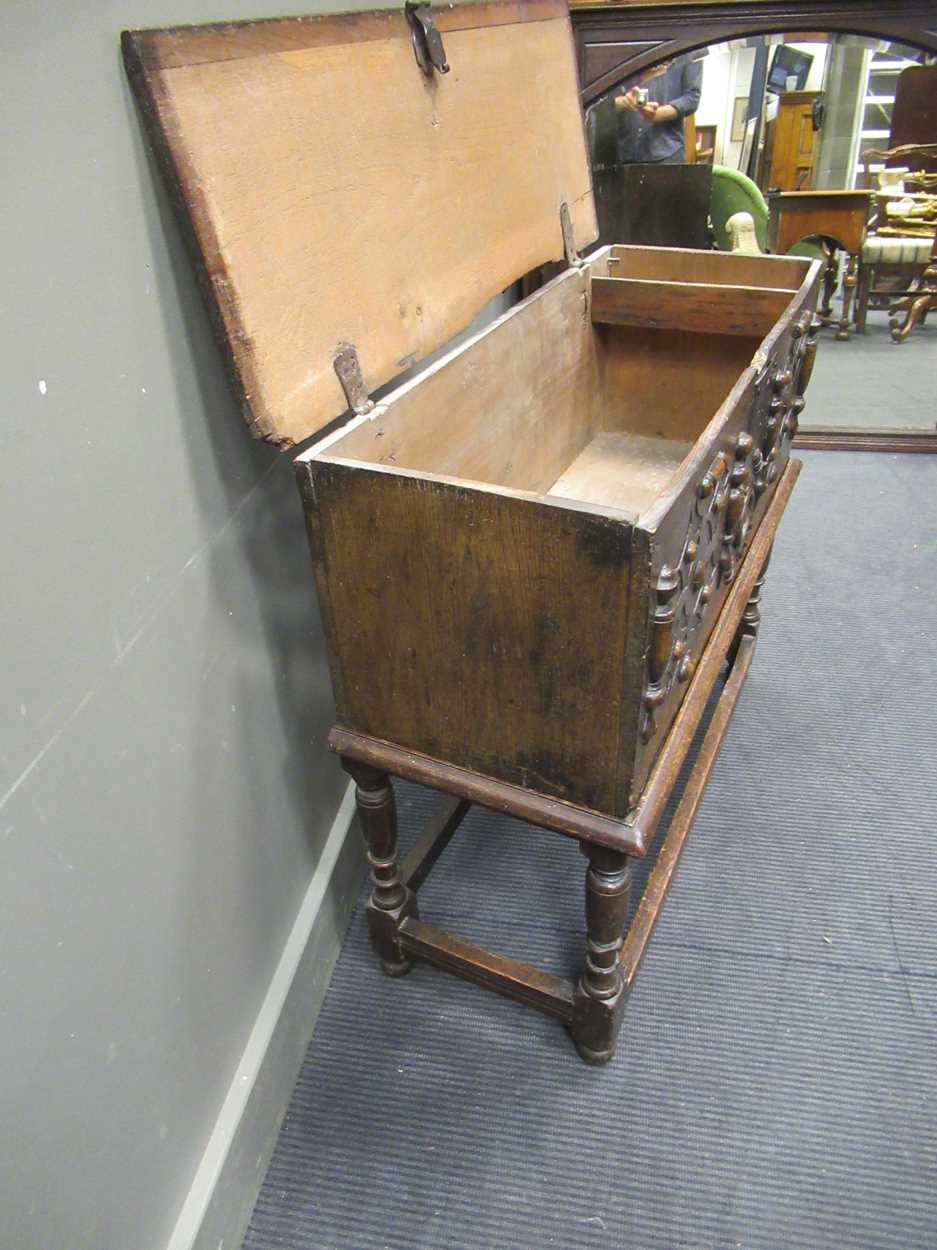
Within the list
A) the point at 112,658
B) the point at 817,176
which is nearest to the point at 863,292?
the point at 817,176

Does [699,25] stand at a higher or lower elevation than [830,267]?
higher

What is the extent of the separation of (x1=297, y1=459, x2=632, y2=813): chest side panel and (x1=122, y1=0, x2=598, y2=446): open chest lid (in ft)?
0.55

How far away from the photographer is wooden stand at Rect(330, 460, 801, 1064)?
1.07 metres

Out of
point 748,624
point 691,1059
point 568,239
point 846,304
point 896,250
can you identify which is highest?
point 568,239

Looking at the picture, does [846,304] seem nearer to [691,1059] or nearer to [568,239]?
[568,239]

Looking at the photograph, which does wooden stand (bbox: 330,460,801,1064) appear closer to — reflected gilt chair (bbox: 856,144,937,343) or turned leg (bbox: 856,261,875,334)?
reflected gilt chair (bbox: 856,144,937,343)

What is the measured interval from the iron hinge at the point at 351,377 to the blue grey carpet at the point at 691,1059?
951mm

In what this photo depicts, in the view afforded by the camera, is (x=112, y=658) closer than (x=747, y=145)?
Yes

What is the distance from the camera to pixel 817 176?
3.36m

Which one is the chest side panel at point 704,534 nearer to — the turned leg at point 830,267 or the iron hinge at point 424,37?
the iron hinge at point 424,37

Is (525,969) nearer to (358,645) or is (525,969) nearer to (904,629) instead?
(358,645)

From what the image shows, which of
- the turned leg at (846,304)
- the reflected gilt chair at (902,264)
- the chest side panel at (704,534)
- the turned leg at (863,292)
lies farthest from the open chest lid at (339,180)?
the turned leg at (846,304)

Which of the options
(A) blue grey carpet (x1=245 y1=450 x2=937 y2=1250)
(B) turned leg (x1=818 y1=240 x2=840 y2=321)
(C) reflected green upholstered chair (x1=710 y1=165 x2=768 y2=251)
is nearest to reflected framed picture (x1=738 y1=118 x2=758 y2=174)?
(C) reflected green upholstered chair (x1=710 y1=165 x2=768 y2=251)

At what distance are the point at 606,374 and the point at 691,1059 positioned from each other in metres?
1.31
